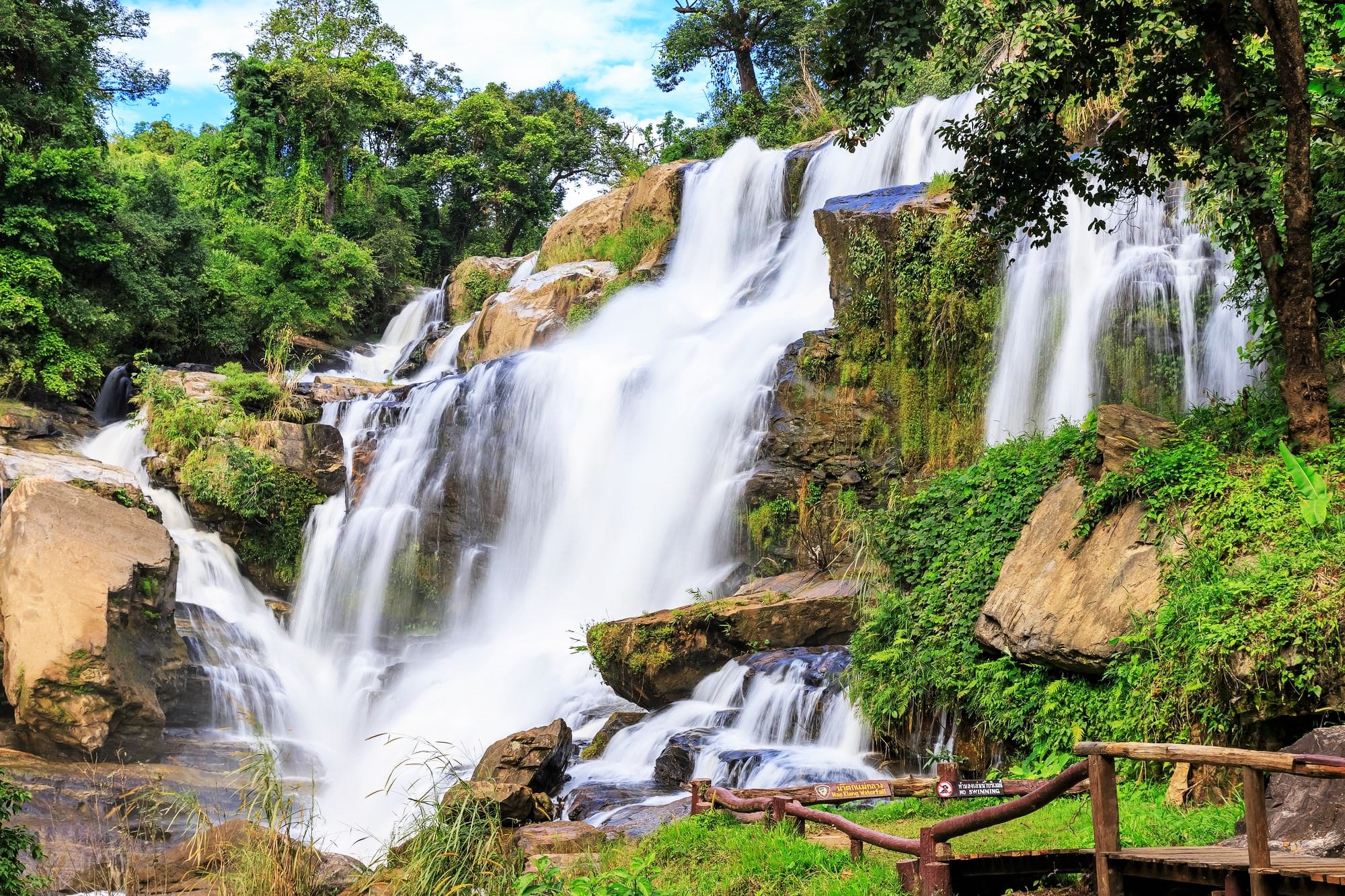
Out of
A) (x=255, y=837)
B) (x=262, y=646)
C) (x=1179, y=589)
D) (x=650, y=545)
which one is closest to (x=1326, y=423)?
(x=1179, y=589)

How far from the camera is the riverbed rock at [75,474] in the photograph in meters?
15.1

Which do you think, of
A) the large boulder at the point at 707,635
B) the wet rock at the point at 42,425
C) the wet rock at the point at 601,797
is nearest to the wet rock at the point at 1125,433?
the large boulder at the point at 707,635

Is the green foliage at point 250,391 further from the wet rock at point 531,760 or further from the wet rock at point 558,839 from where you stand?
the wet rock at point 558,839

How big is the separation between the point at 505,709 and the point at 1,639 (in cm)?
643

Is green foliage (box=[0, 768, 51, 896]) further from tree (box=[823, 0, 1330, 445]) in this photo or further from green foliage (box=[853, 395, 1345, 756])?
tree (box=[823, 0, 1330, 445])

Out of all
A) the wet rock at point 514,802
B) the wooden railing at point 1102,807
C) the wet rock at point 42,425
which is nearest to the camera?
the wooden railing at point 1102,807

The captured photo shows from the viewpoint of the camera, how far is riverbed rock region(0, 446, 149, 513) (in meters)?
15.1

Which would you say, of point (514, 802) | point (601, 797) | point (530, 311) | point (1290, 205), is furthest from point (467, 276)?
point (1290, 205)

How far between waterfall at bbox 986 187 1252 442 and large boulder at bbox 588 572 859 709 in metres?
3.40

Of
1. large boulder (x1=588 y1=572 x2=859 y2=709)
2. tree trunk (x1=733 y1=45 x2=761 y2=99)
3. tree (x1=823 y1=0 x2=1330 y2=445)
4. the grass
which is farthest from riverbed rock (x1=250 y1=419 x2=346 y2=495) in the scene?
tree trunk (x1=733 y1=45 x2=761 y2=99)

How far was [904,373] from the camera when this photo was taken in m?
15.2

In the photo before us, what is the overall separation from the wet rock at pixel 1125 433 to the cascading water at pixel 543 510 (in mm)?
7403

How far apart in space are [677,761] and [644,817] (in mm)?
1270

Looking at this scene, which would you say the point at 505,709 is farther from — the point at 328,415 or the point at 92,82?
the point at 92,82
